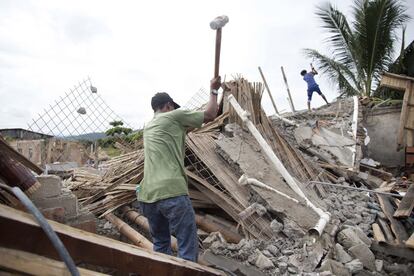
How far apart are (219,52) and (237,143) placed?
1957 millimetres

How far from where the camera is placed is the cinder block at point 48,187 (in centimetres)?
266

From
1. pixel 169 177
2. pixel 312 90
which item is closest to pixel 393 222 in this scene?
pixel 169 177

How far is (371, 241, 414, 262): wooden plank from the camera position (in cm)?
328

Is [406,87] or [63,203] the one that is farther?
[406,87]

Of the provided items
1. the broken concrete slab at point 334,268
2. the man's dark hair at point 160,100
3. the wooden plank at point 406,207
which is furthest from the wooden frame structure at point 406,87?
the man's dark hair at point 160,100

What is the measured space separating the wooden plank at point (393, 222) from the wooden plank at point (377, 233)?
0.15m

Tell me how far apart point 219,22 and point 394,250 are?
2.84m

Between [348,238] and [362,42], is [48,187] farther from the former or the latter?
[362,42]

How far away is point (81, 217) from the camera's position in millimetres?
2941

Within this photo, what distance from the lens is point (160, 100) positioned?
9.29 ft

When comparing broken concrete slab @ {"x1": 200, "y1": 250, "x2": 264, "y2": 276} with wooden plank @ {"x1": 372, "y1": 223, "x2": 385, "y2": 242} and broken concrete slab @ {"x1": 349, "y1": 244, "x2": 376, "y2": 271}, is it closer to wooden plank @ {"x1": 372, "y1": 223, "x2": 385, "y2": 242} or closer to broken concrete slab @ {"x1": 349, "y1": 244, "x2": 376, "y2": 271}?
broken concrete slab @ {"x1": 349, "y1": 244, "x2": 376, "y2": 271}

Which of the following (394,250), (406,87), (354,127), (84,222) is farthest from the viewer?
(354,127)

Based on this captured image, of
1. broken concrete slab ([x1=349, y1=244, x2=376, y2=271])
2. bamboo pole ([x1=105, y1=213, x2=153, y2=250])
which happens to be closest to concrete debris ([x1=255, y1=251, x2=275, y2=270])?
broken concrete slab ([x1=349, y1=244, x2=376, y2=271])

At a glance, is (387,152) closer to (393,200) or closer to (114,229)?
(393,200)
